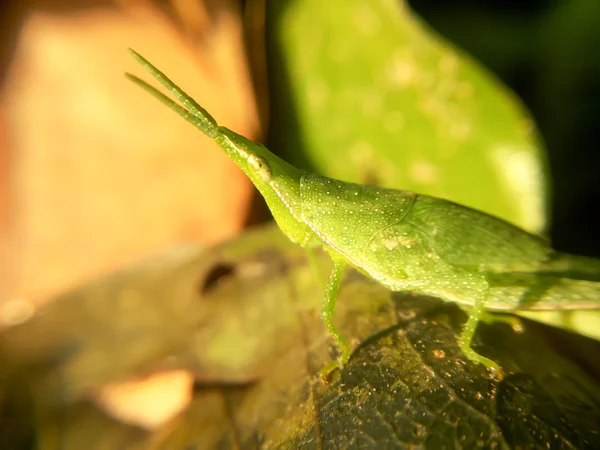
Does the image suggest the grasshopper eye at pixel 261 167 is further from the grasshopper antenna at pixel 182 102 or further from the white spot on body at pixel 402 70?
the white spot on body at pixel 402 70

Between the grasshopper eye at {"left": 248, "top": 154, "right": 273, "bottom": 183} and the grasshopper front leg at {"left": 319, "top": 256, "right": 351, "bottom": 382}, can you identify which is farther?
the grasshopper eye at {"left": 248, "top": 154, "right": 273, "bottom": 183}

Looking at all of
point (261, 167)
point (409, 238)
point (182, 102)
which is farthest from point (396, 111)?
point (182, 102)

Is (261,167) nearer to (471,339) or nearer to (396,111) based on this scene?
(471,339)

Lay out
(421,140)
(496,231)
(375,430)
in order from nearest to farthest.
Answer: (375,430)
(496,231)
(421,140)

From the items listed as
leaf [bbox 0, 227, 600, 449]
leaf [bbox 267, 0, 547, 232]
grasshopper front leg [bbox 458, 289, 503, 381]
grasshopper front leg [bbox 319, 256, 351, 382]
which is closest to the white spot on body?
leaf [bbox 267, 0, 547, 232]

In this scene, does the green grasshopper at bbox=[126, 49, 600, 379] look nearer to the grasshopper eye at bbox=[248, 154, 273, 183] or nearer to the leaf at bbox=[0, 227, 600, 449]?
the grasshopper eye at bbox=[248, 154, 273, 183]

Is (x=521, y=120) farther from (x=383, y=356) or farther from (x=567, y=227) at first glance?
(x=383, y=356)

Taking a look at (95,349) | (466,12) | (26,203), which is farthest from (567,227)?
(26,203)
